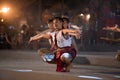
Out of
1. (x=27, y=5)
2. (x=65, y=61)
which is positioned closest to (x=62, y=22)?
(x=65, y=61)

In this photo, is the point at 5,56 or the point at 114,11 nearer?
the point at 5,56

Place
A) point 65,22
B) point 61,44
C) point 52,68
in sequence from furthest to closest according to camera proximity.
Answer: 1. point 52,68
2. point 65,22
3. point 61,44

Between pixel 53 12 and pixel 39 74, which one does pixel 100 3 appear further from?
pixel 39 74

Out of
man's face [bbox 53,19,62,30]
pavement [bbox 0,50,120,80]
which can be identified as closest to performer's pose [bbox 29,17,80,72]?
man's face [bbox 53,19,62,30]

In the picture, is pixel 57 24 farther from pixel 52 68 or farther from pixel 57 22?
pixel 52 68

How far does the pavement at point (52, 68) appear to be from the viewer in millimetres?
8484

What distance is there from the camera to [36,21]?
70.7ft

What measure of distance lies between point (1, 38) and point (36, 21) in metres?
3.44

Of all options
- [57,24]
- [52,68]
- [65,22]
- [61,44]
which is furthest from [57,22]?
[52,68]

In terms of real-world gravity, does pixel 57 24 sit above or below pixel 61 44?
above

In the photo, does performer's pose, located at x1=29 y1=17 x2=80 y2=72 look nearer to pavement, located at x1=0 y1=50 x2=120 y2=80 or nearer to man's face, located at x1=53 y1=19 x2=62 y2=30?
man's face, located at x1=53 y1=19 x2=62 y2=30

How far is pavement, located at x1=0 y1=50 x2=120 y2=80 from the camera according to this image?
27.8 feet

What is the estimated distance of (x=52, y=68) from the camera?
10781 millimetres

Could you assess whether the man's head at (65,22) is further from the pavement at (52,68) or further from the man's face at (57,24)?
the pavement at (52,68)
